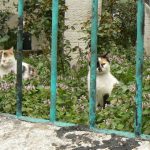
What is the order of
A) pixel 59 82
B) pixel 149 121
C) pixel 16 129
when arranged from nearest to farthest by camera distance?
pixel 16 129
pixel 149 121
pixel 59 82

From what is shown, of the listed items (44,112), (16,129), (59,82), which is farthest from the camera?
(59,82)

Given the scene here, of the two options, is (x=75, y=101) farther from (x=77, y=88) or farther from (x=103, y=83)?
(x=77, y=88)

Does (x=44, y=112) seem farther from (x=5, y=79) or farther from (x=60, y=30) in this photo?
(x=60, y=30)

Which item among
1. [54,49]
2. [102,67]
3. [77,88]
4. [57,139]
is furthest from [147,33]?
[57,139]

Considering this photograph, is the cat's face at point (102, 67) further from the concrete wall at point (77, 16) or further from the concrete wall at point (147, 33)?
the concrete wall at point (147, 33)

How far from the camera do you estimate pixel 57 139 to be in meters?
2.84

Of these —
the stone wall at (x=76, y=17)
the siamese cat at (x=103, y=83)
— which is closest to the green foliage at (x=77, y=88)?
the siamese cat at (x=103, y=83)

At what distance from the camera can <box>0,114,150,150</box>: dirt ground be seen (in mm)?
2705

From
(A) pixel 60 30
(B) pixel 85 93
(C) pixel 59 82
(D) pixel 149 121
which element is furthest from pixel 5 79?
(D) pixel 149 121

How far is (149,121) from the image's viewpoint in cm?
354

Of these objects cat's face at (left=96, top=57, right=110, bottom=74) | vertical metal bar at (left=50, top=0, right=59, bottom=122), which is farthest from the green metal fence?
cat's face at (left=96, top=57, right=110, bottom=74)

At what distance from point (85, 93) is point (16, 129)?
2.64 meters

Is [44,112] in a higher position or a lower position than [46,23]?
lower

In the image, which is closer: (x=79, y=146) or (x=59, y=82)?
(x=79, y=146)
